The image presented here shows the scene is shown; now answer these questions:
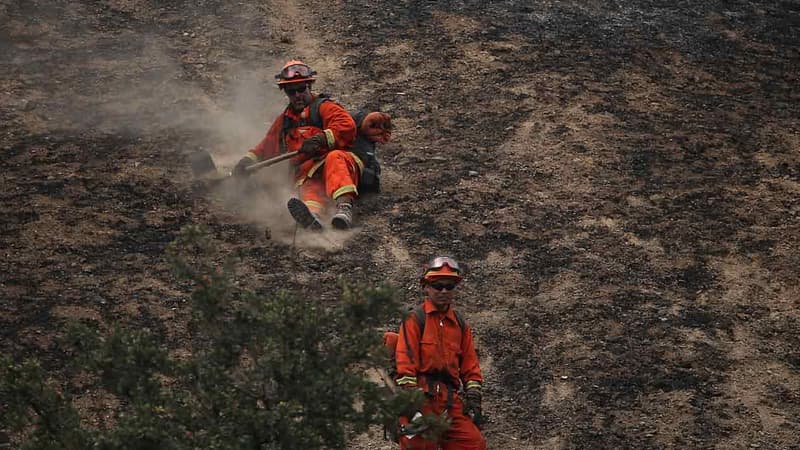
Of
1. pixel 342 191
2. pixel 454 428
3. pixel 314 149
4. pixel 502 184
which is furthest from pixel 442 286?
pixel 502 184

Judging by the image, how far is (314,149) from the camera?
11727 millimetres

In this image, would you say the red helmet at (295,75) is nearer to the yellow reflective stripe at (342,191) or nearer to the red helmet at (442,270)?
the yellow reflective stripe at (342,191)

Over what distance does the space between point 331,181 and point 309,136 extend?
644 millimetres

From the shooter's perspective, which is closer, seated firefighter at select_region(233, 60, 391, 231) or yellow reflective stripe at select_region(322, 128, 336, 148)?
seated firefighter at select_region(233, 60, 391, 231)

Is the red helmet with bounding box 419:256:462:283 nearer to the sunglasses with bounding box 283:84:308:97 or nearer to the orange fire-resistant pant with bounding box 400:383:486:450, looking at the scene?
the orange fire-resistant pant with bounding box 400:383:486:450

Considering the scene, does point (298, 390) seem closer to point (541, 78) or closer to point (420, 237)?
point (420, 237)

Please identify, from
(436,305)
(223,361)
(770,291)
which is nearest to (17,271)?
(436,305)

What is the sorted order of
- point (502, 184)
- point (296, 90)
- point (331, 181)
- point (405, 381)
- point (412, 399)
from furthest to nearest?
point (502, 184)
point (296, 90)
point (331, 181)
point (405, 381)
point (412, 399)

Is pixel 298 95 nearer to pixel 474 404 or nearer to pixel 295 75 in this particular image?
pixel 295 75

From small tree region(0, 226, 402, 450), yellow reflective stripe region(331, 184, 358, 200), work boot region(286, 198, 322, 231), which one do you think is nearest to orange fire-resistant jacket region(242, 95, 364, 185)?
yellow reflective stripe region(331, 184, 358, 200)

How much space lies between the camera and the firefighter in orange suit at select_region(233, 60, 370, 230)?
11578mm

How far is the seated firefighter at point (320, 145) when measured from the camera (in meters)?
11.6

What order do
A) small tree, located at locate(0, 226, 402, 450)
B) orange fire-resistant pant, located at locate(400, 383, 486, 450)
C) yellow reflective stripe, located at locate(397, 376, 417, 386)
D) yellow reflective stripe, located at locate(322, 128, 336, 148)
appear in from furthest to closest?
yellow reflective stripe, located at locate(322, 128, 336, 148) → orange fire-resistant pant, located at locate(400, 383, 486, 450) → yellow reflective stripe, located at locate(397, 376, 417, 386) → small tree, located at locate(0, 226, 402, 450)

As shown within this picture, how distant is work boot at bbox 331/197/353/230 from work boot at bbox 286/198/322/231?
0.58 ft
